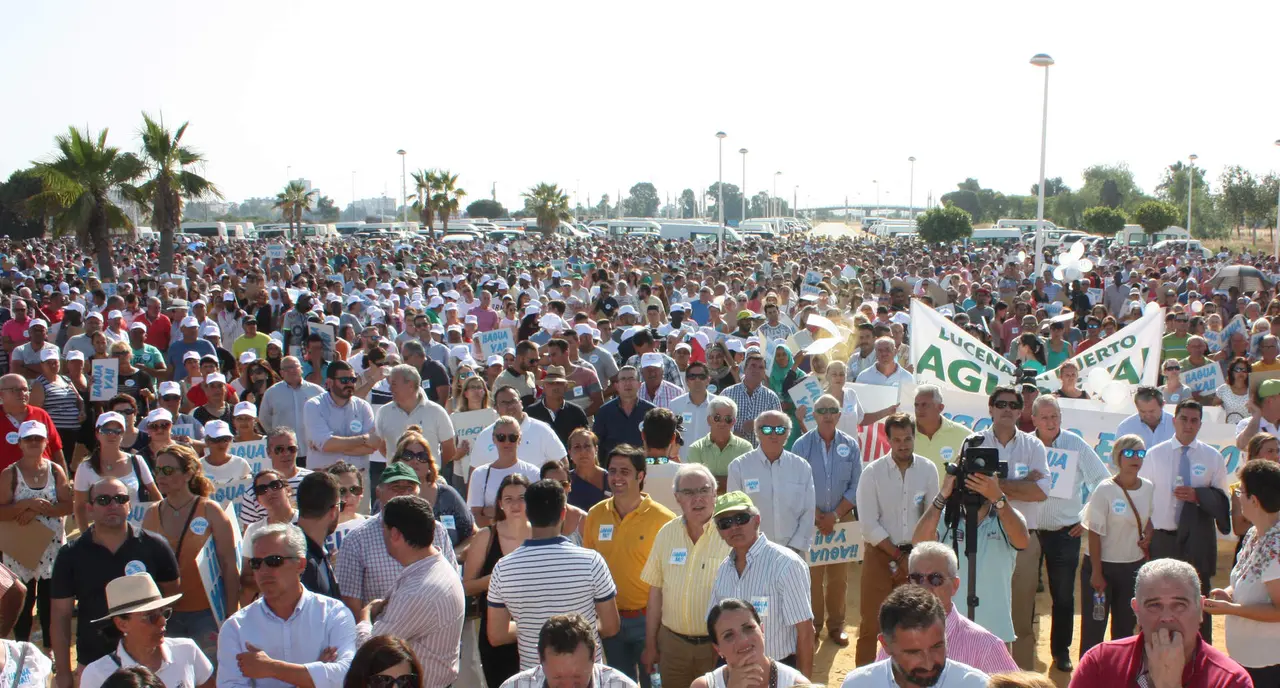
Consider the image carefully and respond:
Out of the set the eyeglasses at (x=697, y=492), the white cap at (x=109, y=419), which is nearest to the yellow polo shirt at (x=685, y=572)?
the eyeglasses at (x=697, y=492)

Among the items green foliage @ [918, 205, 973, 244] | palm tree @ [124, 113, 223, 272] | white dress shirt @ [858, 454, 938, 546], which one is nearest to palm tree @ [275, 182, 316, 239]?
green foliage @ [918, 205, 973, 244]

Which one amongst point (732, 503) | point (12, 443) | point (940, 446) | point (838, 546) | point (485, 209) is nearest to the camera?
point (732, 503)

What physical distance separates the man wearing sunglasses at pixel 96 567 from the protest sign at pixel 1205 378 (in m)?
9.29

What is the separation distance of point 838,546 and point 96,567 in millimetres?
4391

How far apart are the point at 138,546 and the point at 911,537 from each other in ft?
13.6

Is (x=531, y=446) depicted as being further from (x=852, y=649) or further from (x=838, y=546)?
(x=852, y=649)

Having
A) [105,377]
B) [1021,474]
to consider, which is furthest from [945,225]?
[1021,474]

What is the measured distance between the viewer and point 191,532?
5836 mm

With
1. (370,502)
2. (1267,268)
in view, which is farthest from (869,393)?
(1267,268)

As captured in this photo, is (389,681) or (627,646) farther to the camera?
(627,646)

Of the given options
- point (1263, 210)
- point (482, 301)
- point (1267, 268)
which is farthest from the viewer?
point (1263, 210)

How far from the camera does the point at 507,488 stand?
5.85m

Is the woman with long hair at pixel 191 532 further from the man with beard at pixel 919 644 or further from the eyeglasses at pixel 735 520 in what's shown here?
the man with beard at pixel 919 644

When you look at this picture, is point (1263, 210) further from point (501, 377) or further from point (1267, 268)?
point (501, 377)
